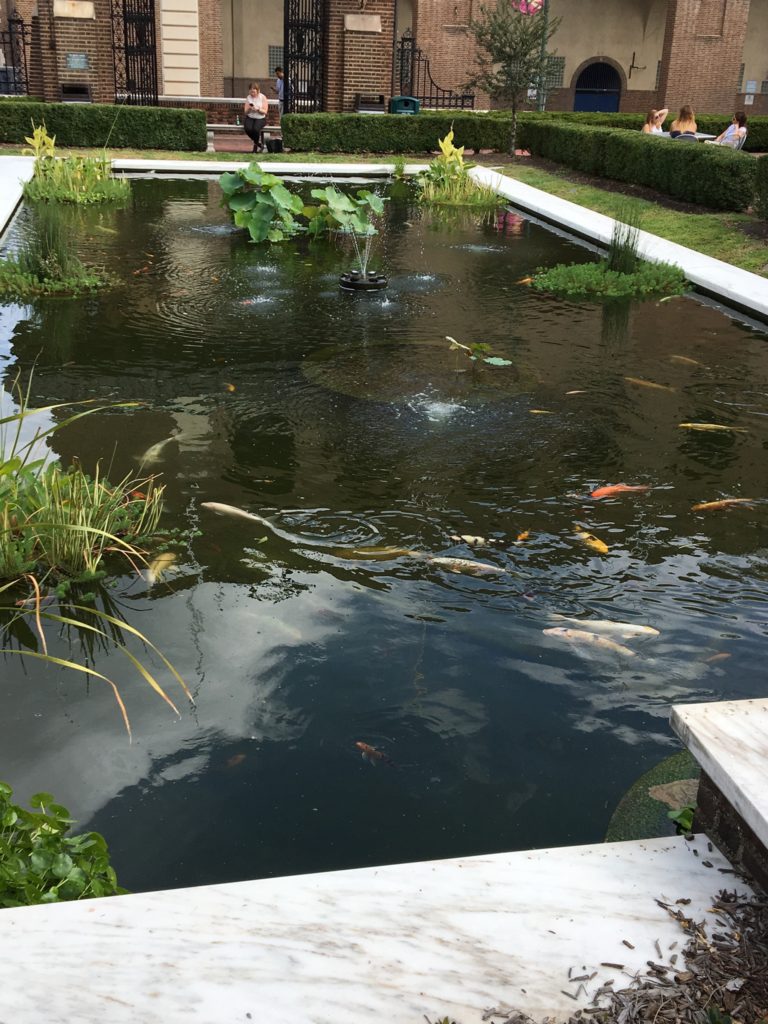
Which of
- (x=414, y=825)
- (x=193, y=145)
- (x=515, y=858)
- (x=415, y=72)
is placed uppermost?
(x=415, y=72)

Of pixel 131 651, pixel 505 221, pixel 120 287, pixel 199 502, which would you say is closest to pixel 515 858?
Result: pixel 131 651

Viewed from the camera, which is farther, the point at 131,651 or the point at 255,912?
the point at 131,651

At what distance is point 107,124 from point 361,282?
1371cm

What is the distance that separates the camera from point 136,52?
77.3 feet

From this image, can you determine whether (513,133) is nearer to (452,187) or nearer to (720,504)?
(452,187)

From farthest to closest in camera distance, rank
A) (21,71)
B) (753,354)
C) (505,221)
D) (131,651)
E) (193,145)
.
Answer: (21,71)
(193,145)
(505,221)
(753,354)
(131,651)

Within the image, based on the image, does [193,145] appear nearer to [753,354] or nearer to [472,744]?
[753,354]

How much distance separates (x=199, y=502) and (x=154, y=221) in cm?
838

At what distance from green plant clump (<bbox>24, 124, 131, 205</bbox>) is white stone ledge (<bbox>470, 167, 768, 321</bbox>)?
555 cm

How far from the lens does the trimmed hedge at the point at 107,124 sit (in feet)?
64.8

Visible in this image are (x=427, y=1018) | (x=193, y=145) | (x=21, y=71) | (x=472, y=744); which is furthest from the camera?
(x=21, y=71)

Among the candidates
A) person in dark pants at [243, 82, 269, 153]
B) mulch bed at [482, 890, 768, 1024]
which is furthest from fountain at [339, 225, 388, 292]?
person in dark pants at [243, 82, 269, 153]

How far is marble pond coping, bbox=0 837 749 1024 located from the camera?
183 centimetres

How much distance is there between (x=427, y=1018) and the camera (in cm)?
181
